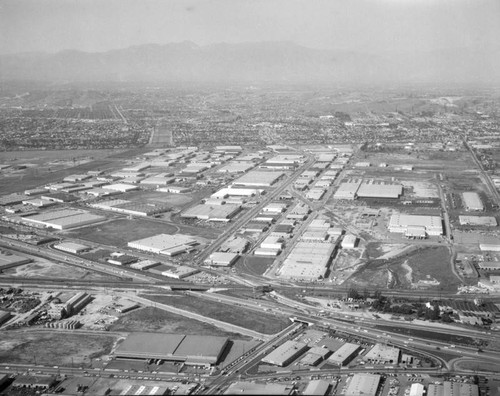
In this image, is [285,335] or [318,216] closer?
[285,335]

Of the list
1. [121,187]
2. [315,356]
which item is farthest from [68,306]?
[121,187]

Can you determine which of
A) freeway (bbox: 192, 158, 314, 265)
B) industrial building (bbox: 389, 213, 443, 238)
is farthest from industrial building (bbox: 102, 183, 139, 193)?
industrial building (bbox: 389, 213, 443, 238)

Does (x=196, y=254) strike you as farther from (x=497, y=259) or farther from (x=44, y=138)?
(x=44, y=138)

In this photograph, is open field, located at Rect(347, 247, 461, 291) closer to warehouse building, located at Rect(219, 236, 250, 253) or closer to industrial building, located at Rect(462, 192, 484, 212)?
warehouse building, located at Rect(219, 236, 250, 253)

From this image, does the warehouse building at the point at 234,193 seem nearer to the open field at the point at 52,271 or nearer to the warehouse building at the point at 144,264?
the warehouse building at the point at 144,264

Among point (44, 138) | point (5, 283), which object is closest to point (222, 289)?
point (5, 283)

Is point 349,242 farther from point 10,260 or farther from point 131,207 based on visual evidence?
point 10,260

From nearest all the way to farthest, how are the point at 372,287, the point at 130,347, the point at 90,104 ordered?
the point at 130,347
the point at 372,287
the point at 90,104
